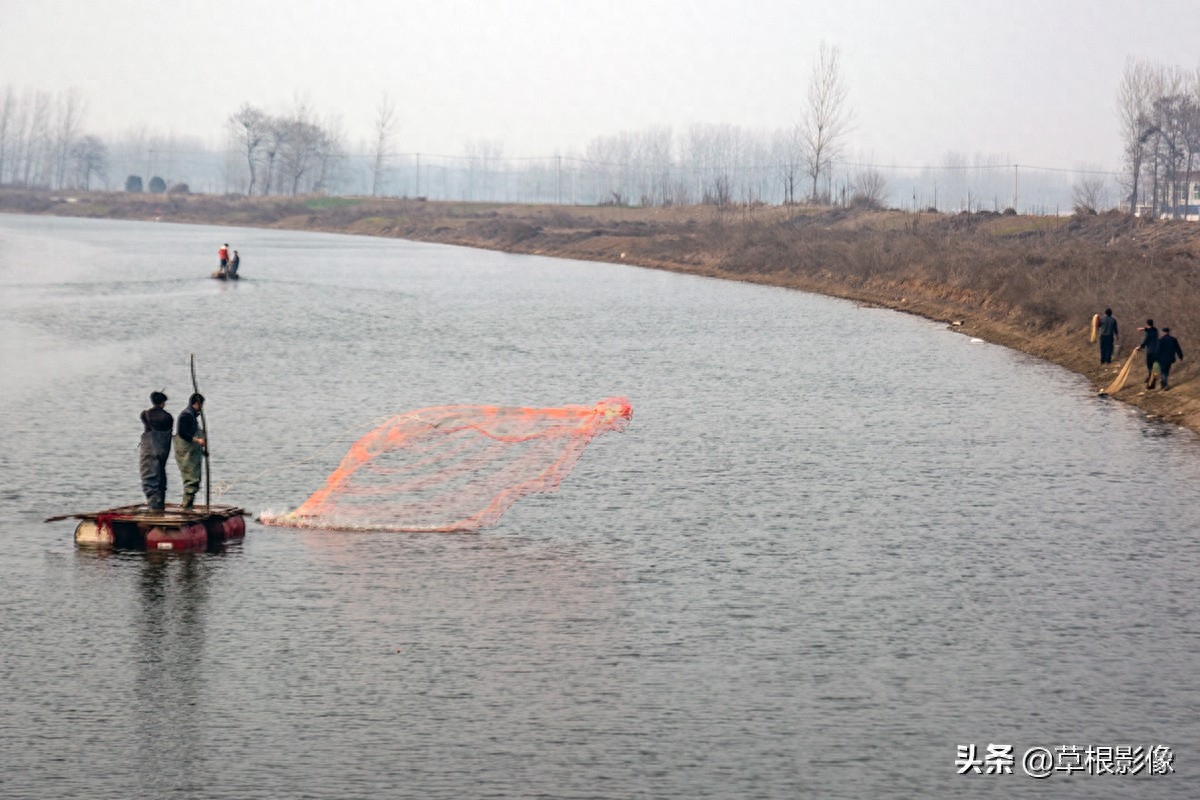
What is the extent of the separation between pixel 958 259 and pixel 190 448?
64.7m

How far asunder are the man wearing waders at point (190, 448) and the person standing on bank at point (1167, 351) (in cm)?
3282

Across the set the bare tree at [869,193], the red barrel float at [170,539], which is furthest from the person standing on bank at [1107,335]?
the bare tree at [869,193]

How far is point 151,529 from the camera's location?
25.9m

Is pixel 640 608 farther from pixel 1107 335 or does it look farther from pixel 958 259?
pixel 958 259

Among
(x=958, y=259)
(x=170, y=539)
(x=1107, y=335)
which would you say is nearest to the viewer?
(x=170, y=539)

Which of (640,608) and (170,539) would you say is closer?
(640,608)

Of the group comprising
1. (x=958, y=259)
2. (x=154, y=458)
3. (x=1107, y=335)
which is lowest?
(x=154, y=458)

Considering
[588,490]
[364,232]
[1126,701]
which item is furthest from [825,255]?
[364,232]

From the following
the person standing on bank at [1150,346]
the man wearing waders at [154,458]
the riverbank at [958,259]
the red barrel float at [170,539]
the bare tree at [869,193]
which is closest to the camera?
the red barrel float at [170,539]

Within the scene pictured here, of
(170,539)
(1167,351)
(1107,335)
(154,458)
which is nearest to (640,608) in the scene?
(170,539)

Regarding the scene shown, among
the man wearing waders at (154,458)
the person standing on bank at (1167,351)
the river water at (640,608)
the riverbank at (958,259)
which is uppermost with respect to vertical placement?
the riverbank at (958,259)

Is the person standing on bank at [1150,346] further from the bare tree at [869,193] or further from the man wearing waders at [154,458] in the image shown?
the bare tree at [869,193]

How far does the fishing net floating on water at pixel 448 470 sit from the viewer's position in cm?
2956

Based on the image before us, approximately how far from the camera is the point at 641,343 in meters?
63.6
